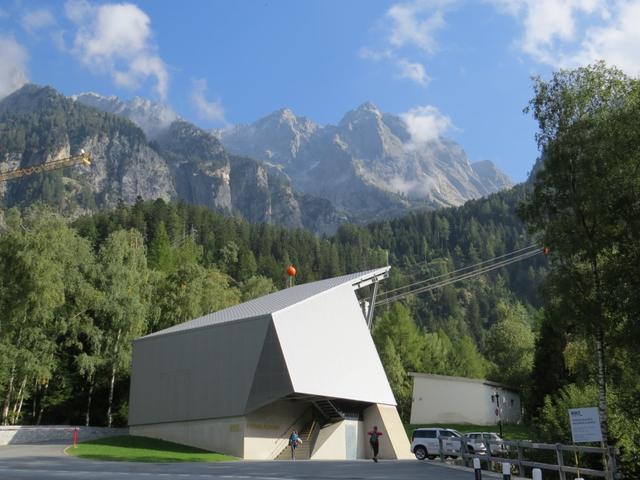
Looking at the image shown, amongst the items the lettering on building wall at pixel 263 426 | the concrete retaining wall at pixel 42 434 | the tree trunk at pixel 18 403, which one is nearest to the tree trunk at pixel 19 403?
the tree trunk at pixel 18 403

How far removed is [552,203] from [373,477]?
1292 cm

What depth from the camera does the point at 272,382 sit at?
3266 cm

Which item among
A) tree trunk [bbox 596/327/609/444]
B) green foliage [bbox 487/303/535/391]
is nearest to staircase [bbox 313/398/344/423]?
tree trunk [bbox 596/327/609/444]

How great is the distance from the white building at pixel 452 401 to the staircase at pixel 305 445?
27819 mm

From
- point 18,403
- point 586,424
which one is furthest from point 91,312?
point 586,424

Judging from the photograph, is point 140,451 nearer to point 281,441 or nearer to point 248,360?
point 248,360

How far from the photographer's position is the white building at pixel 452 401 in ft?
201

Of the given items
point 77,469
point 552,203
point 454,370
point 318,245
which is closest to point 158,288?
point 77,469

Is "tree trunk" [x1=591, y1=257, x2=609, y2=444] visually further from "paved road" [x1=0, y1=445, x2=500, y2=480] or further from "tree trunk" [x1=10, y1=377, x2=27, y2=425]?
"tree trunk" [x1=10, y1=377, x2=27, y2=425]

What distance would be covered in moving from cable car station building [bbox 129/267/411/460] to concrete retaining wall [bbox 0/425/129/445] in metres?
2.29

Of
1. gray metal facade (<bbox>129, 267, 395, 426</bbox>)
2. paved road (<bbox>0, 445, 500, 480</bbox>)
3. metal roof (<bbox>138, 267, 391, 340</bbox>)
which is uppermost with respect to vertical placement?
metal roof (<bbox>138, 267, 391, 340</bbox>)

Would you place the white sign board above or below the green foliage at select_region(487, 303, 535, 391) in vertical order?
below

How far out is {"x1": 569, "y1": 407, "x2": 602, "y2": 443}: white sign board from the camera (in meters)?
15.6

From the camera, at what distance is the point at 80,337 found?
47.2 m
